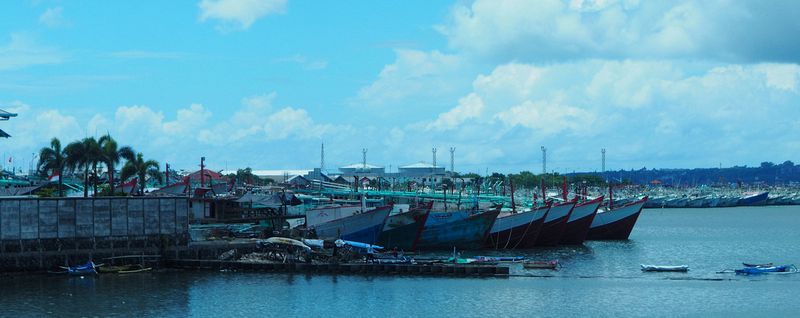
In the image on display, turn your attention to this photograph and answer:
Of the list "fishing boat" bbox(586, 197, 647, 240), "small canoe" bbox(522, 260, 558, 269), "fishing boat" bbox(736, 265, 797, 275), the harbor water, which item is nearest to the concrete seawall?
the harbor water

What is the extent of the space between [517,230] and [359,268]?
24.4 meters

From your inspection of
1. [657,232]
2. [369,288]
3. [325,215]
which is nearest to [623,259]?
[325,215]

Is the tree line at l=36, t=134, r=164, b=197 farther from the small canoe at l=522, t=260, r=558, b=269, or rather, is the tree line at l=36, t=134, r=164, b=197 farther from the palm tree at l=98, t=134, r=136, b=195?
the small canoe at l=522, t=260, r=558, b=269

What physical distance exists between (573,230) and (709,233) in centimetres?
3423

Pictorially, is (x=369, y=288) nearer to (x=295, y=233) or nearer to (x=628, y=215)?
(x=295, y=233)

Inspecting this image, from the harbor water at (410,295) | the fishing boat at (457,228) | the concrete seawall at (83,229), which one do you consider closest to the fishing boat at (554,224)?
the fishing boat at (457,228)

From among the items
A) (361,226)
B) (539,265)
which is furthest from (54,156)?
(539,265)

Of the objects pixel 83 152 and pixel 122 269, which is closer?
pixel 122 269

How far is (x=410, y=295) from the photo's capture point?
50812 mm

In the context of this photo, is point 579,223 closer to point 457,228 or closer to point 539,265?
point 457,228

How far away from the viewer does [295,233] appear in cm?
7262

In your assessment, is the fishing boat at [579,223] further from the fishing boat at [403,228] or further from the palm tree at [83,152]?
the palm tree at [83,152]

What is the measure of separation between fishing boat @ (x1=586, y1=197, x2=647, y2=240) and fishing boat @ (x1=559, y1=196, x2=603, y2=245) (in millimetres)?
6073

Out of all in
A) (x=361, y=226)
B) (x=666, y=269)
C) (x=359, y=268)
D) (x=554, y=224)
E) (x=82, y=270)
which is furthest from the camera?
(x=554, y=224)
